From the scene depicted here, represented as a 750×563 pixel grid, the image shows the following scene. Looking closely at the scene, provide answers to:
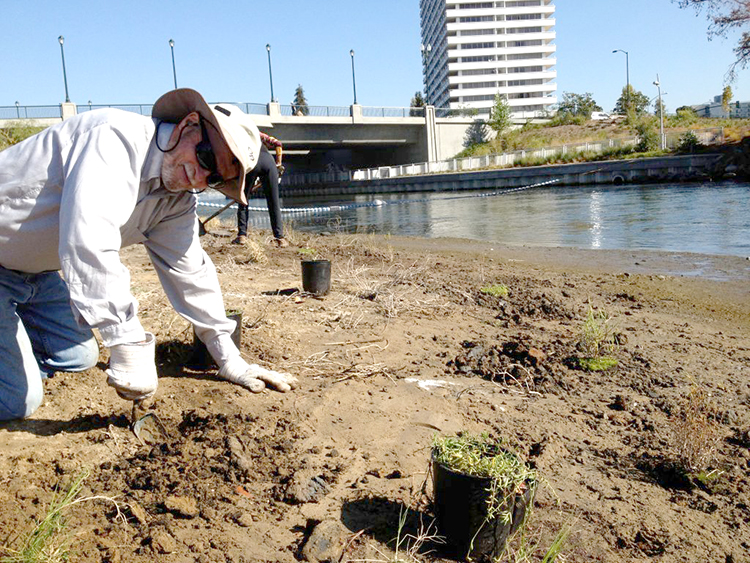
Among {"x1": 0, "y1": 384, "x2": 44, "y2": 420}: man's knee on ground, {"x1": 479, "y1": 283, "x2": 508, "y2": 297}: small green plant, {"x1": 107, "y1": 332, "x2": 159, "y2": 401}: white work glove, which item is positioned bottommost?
{"x1": 479, "y1": 283, "x2": 508, "y2": 297}: small green plant

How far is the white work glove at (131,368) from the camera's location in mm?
2760

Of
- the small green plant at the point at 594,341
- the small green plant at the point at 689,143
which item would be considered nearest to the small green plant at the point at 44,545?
the small green plant at the point at 594,341

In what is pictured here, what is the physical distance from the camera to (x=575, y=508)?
2805mm

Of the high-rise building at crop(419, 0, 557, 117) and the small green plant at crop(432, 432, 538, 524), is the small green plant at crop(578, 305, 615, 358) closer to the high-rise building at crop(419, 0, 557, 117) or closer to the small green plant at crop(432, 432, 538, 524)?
the small green plant at crop(432, 432, 538, 524)

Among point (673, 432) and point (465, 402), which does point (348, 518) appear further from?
point (673, 432)

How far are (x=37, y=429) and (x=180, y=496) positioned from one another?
3.70 ft

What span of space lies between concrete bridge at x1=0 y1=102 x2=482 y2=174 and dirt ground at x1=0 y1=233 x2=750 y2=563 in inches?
1382

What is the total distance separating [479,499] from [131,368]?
5.09 ft

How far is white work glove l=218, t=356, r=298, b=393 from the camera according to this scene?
3826 mm

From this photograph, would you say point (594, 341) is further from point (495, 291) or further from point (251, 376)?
point (251, 376)

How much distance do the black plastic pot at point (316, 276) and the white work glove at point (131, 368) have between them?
3384 mm

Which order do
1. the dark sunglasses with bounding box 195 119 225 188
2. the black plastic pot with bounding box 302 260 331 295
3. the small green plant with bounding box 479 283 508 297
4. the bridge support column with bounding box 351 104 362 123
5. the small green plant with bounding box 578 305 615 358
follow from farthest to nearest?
the bridge support column with bounding box 351 104 362 123 → the small green plant with bounding box 479 283 508 297 → the black plastic pot with bounding box 302 260 331 295 → the small green plant with bounding box 578 305 615 358 → the dark sunglasses with bounding box 195 119 225 188

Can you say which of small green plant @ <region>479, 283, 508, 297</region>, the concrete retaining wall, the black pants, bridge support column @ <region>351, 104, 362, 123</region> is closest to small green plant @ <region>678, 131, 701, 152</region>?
the concrete retaining wall

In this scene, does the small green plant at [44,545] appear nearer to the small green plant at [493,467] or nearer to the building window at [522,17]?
the small green plant at [493,467]
